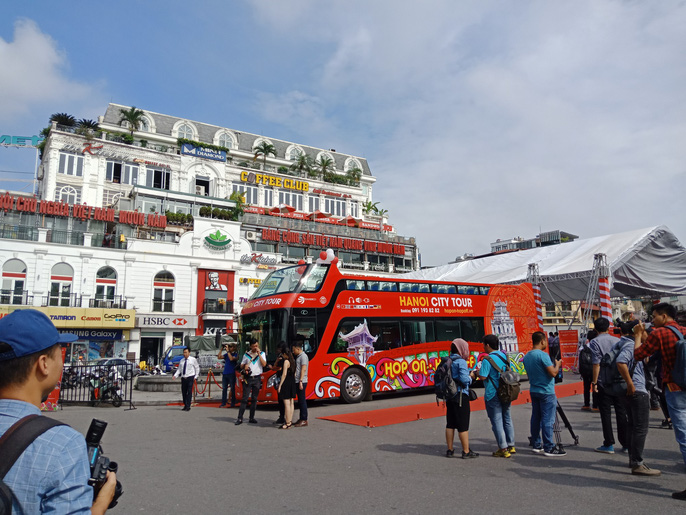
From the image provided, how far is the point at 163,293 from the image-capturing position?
37031 mm

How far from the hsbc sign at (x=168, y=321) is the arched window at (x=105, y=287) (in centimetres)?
234

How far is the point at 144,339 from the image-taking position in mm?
35719

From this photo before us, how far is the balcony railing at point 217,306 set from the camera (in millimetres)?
37844

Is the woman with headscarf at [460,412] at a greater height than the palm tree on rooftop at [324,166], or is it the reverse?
the palm tree on rooftop at [324,166]

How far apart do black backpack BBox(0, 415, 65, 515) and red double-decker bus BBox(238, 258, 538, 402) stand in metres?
10.9

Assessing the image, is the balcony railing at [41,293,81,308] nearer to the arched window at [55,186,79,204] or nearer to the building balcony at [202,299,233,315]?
the building balcony at [202,299,233,315]

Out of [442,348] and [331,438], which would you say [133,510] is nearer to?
[331,438]

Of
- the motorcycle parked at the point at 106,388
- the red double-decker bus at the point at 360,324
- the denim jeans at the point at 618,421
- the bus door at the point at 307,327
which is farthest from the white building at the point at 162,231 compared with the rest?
the denim jeans at the point at 618,421

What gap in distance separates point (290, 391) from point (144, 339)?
28.9 metres

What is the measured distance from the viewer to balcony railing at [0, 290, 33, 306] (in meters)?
31.8

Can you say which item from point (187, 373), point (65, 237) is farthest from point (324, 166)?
point (187, 373)

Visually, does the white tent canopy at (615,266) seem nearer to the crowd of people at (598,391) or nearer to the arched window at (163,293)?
the crowd of people at (598,391)

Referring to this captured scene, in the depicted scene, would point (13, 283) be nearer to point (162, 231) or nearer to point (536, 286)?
point (162, 231)

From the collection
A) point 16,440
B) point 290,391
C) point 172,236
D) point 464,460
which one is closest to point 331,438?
point 290,391
